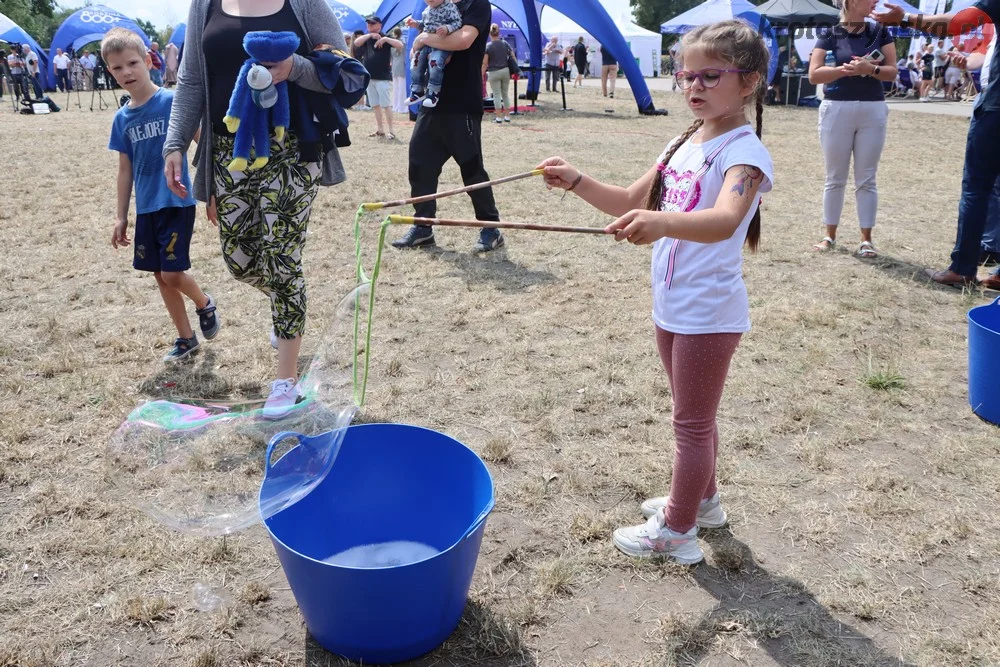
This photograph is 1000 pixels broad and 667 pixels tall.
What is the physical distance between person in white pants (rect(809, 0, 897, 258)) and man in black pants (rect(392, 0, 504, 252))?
2.20 m

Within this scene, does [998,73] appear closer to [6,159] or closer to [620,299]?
[620,299]

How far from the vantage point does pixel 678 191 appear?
2.08m

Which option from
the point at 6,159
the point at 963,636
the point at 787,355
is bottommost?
the point at 963,636

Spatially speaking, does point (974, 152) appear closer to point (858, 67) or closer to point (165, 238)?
point (858, 67)

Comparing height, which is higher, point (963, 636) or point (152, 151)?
point (152, 151)

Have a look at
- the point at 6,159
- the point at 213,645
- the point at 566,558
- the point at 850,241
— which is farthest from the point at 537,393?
the point at 6,159

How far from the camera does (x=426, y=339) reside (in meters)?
4.05

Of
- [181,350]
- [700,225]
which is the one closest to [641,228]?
[700,225]

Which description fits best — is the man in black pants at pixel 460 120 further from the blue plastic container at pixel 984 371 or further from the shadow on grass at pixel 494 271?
the blue plastic container at pixel 984 371

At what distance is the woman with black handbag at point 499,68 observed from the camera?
13461 mm

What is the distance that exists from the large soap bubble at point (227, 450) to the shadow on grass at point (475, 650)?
41 centimetres

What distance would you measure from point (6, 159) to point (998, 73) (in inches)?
402

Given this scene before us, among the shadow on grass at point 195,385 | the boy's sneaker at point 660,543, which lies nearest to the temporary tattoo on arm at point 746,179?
the boy's sneaker at point 660,543

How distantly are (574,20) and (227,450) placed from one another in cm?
1227
